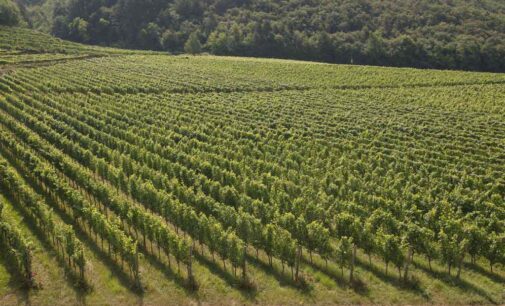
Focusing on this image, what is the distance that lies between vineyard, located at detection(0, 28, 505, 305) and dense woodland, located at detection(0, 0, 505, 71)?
242 feet

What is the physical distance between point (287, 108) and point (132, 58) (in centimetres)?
7055

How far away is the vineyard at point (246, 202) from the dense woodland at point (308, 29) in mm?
73713

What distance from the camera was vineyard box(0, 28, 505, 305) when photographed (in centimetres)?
2427

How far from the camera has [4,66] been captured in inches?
3701

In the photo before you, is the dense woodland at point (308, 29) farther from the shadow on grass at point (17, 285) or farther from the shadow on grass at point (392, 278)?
the shadow on grass at point (17, 285)

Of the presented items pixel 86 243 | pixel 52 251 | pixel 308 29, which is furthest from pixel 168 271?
pixel 308 29

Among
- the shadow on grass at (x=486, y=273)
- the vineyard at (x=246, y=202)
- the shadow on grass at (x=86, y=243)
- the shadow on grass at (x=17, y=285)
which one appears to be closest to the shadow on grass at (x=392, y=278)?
the vineyard at (x=246, y=202)

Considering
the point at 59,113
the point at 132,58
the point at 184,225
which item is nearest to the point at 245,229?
the point at 184,225

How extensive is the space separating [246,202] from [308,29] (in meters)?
139

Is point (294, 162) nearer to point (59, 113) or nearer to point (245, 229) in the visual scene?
point (245, 229)

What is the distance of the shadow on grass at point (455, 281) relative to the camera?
77.1ft

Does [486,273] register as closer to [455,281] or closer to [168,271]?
[455,281]

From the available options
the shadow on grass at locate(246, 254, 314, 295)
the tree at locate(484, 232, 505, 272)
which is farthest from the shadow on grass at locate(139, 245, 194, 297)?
the tree at locate(484, 232, 505, 272)

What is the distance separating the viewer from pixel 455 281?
2462 cm
